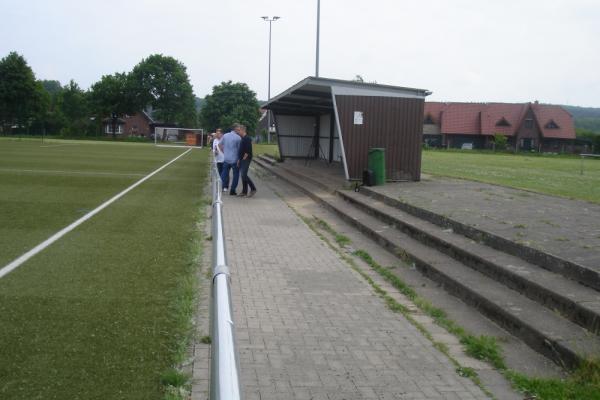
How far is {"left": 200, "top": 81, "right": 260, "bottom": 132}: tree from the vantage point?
310ft

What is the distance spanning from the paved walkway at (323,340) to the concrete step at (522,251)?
184 cm

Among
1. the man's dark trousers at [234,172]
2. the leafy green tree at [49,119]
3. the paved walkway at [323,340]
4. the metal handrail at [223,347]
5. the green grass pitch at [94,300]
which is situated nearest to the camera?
the metal handrail at [223,347]

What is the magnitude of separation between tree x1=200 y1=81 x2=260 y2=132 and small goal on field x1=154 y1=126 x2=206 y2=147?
15.1 metres

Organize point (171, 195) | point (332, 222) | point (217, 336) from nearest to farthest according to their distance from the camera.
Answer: point (217, 336) < point (332, 222) < point (171, 195)

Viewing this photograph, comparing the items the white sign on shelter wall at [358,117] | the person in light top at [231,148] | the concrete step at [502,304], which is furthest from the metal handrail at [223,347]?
the white sign on shelter wall at [358,117]

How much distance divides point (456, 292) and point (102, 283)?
157 inches

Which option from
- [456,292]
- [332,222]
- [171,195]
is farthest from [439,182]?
[456,292]

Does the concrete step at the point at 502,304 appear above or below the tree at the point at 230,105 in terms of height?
below

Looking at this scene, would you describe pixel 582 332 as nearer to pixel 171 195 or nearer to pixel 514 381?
pixel 514 381

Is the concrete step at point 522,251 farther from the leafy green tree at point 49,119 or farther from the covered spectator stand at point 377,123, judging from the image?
the leafy green tree at point 49,119

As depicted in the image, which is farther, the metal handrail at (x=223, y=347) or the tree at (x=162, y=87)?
the tree at (x=162, y=87)

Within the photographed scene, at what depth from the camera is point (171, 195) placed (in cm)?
1594

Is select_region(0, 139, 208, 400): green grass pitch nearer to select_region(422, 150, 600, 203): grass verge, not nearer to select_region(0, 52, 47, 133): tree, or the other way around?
select_region(422, 150, 600, 203): grass verge

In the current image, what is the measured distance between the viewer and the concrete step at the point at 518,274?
5195mm
